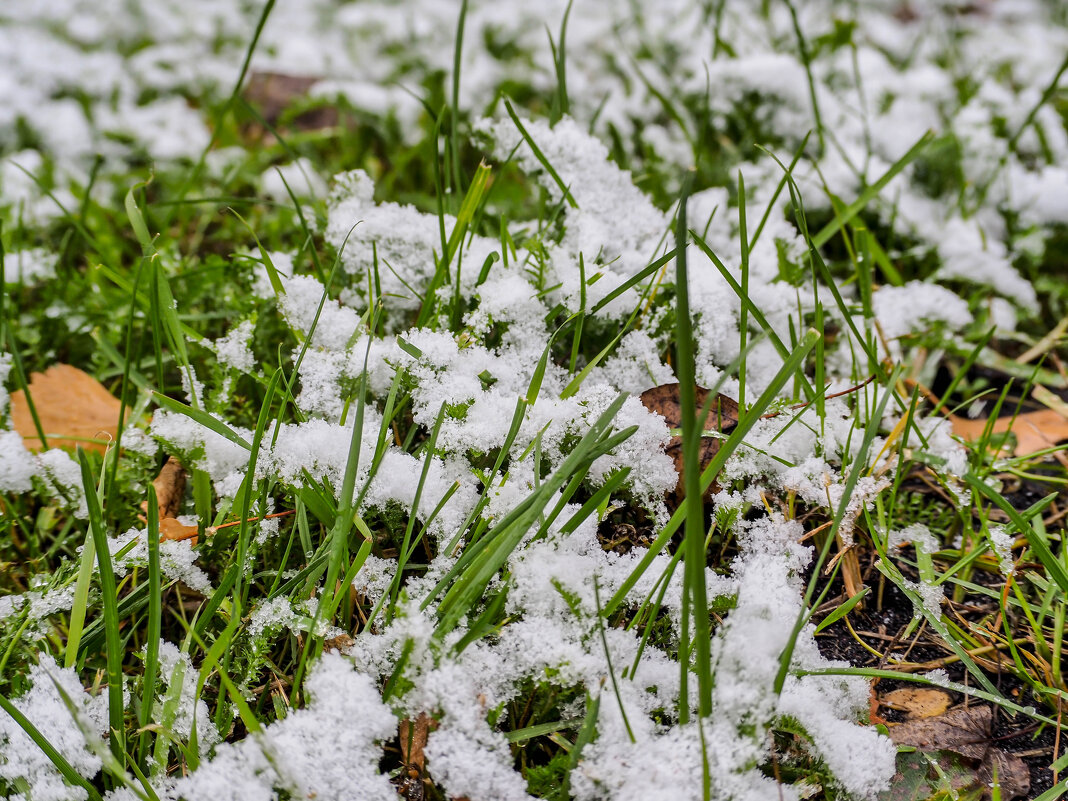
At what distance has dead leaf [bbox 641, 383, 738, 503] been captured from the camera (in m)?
1.15

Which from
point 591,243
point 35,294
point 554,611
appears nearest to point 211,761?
point 554,611

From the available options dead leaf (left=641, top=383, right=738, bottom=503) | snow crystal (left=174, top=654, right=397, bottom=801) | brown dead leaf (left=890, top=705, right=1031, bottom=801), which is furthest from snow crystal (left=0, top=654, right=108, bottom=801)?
brown dead leaf (left=890, top=705, right=1031, bottom=801)

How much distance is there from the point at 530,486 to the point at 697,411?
1.05 feet

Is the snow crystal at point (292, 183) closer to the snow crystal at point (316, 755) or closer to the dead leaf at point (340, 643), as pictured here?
the dead leaf at point (340, 643)

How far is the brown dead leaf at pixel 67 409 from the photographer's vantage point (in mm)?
1284

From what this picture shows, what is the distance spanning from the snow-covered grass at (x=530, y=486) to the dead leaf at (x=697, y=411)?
3 cm

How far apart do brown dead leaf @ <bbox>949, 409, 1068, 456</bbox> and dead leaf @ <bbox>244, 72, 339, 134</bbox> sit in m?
2.00

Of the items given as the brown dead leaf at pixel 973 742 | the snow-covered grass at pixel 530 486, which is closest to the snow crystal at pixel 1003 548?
the snow-covered grass at pixel 530 486

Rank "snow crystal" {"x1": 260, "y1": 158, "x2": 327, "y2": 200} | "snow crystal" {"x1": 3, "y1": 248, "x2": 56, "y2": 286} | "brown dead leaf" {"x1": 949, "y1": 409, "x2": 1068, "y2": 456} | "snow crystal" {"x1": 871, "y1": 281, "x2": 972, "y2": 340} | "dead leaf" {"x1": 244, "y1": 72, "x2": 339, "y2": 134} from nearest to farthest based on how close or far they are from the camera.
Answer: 1. "brown dead leaf" {"x1": 949, "y1": 409, "x2": 1068, "y2": 456}
2. "snow crystal" {"x1": 871, "y1": 281, "x2": 972, "y2": 340}
3. "snow crystal" {"x1": 3, "y1": 248, "x2": 56, "y2": 286}
4. "snow crystal" {"x1": 260, "y1": 158, "x2": 327, "y2": 200}
5. "dead leaf" {"x1": 244, "y1": 72, "x2": 339, "y2": 134}

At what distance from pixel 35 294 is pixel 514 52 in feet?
6.69

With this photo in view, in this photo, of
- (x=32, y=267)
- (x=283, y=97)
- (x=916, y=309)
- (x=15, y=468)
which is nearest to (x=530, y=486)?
(x=15, y=468)

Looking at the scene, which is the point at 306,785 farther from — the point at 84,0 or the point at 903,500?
the point at 84,0

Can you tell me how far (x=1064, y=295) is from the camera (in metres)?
1.72

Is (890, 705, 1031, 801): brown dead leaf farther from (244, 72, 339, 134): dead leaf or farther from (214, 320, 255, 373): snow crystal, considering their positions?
(244, 72, 339, 134): dead leaf
